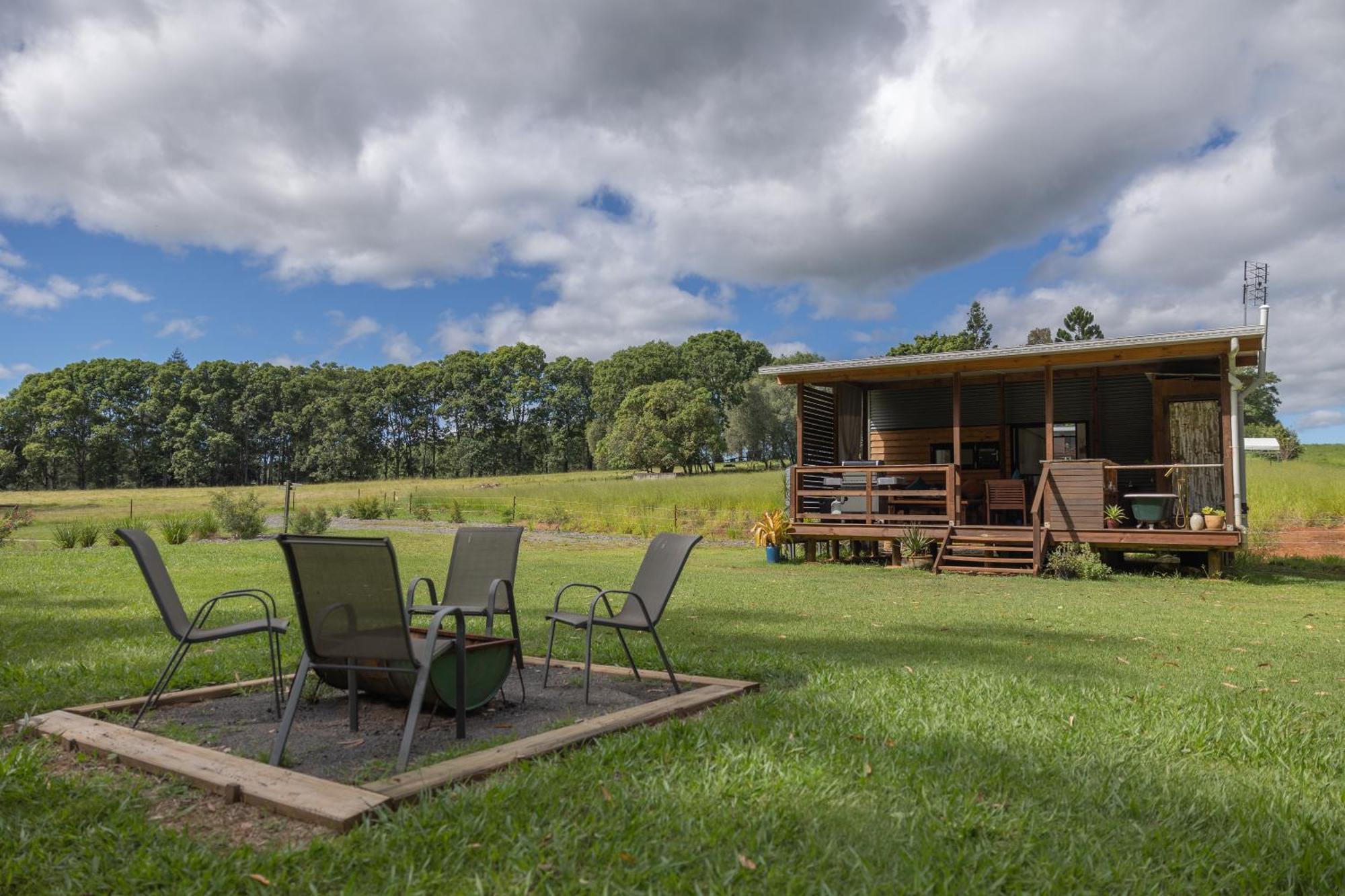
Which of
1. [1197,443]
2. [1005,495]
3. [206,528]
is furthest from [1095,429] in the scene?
[206,528]

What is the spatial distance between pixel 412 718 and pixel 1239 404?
15226 mm

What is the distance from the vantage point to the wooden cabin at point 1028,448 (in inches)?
510

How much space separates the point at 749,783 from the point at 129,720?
10.5 ft

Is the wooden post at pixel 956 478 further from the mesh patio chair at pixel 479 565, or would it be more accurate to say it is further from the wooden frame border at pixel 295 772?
the wooden frame border at pixel 295 772

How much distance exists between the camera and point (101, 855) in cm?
260

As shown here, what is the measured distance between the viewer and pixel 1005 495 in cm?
1493

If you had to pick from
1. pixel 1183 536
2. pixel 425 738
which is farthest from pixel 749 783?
pixel 1183 536

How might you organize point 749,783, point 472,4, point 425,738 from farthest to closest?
point 472,4, point 425,738, point 749,783

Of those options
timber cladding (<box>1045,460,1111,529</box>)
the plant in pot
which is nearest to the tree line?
the plant in pot

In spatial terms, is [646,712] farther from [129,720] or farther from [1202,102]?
[1202,102]

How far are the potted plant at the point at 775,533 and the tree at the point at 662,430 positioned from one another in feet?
123

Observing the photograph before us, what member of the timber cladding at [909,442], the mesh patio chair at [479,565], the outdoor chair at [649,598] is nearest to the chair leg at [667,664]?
the outdoor chair at [649,598]

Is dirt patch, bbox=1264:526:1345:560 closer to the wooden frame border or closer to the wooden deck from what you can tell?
the wooden deck

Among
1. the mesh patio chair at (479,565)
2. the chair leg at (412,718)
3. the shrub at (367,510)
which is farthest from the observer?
the shrub at (367,510)
